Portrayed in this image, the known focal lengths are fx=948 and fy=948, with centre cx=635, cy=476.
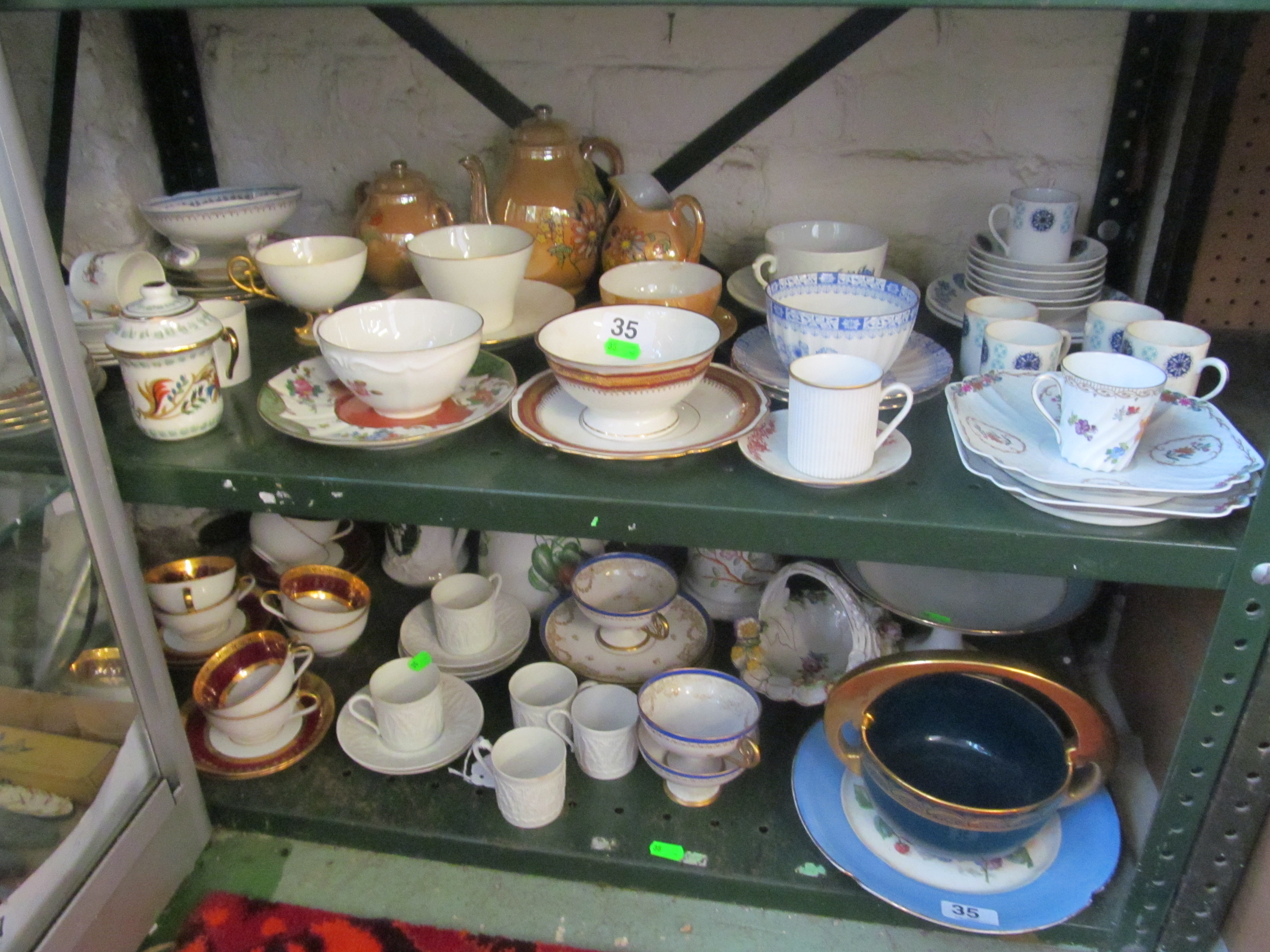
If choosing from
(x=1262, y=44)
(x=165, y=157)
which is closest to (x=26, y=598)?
(x=165, y=157)

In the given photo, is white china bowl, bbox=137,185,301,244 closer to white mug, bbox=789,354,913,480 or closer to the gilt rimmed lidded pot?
the gilt rimmed lidded pot

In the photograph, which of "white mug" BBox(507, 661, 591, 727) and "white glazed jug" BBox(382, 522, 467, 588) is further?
"white glazed jug" BBox(382, 522, 467, 588)

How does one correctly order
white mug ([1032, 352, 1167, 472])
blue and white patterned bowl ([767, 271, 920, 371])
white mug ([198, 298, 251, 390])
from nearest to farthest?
white mug ([1032, 352, 1167, 472]) → blue and white patterned bowl ([767, 271, 920, 371]) → white mug ([198, 298, 251, 390])

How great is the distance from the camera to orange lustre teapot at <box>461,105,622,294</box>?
1.03 metres

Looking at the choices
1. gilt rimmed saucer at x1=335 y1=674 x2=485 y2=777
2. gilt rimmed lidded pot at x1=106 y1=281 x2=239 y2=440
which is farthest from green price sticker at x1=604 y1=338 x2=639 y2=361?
gilt rimmed saucer at x1=335 y1=674 x2=485 y2=777

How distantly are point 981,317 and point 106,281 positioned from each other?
846 millimetres

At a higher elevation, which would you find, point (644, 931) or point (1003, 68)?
point (1003, 68)

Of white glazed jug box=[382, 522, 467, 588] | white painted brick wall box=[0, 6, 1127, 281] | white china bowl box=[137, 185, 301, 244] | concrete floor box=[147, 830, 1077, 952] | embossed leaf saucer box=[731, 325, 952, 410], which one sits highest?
white painted brick wall box=[0, 6, 1127, 281]

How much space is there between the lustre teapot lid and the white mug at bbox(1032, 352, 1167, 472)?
27.2 inches

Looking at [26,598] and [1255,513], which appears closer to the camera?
[1255,513]

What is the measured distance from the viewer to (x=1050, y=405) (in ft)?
2.64

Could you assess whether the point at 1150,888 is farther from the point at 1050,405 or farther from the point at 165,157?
the point at 165,157

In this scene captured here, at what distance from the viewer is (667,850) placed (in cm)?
94

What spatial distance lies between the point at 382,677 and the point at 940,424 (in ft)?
2.12
